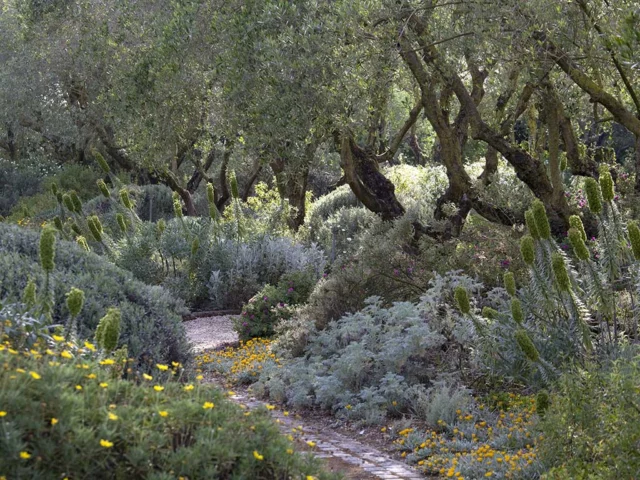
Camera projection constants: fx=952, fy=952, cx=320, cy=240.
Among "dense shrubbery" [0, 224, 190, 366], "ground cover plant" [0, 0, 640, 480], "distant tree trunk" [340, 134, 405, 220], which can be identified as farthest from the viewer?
"distant tree trunk" [340, 134, 405, 220]

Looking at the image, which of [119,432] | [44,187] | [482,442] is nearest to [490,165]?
[482,442]

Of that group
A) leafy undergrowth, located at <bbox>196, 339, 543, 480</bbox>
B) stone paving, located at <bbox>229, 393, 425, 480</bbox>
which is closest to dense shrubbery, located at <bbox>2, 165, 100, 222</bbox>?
stone paving, located at <bbox>229, 393, 425, 480</bbox>

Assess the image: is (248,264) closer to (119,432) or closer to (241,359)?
(241,359)

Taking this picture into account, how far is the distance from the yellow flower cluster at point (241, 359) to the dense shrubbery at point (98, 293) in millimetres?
2024

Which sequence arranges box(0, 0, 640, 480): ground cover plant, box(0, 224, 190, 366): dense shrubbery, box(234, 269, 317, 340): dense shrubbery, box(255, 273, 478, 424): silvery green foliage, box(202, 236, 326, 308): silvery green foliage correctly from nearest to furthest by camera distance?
box(0, 0, 640, 480): ground cover plant
box(0, 224, 190, 366): dense shrubbery
box(255, 273, 478, 424): silvery green foliage
box(234, 269, 317, 340): dense shrubbery
box(202, 236, 326, 308): silvery green foliage

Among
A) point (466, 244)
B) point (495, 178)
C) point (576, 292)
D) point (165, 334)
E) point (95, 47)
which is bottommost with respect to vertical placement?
point (165, 334)

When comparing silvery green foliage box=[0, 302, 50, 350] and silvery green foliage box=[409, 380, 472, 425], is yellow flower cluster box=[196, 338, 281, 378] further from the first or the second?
silvery green foliage box=[0, 302, 50, 350]

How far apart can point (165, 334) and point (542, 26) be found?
4840 millimetres

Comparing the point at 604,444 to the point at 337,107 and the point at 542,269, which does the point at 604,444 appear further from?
the point at 337,107

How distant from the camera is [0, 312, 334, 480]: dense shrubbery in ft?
10.3

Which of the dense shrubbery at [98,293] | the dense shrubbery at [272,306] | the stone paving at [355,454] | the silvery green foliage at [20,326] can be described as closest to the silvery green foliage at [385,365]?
the stone paving at [355,454]

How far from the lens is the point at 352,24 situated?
9.88 metres

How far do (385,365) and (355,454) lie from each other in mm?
1512

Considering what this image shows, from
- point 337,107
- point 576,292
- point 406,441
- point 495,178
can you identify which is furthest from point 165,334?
point 495,178
